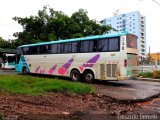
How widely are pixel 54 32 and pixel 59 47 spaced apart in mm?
15980

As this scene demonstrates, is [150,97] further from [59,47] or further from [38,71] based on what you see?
[38,71]

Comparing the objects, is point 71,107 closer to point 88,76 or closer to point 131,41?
point 131,41

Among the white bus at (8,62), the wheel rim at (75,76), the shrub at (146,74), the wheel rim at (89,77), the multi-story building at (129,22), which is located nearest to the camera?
the wheel rim at (89,77)

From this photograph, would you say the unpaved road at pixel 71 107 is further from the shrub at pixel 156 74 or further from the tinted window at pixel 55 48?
the shrub at pixel 156 74

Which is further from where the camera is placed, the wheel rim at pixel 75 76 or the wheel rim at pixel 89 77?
the wheel rim at pixel 75 76

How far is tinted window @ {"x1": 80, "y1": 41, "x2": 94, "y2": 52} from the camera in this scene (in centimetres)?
1894

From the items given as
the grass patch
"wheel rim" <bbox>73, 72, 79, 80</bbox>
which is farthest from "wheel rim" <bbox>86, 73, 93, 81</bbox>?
the grass patch

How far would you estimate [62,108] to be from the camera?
885 cm

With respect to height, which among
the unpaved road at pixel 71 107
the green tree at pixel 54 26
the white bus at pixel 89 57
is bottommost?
the unpaved road at pixel 71 107

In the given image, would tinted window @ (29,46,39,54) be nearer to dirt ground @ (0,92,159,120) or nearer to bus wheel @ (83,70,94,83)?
bus wheel @ (83,70,94,83)

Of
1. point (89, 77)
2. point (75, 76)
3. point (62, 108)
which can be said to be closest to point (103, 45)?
point (89, 77)

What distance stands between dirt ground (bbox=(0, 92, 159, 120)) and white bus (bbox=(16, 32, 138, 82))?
20.0ft

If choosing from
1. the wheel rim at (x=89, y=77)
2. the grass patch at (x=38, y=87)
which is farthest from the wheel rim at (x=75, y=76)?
the grass patch at (x=38, y=87)

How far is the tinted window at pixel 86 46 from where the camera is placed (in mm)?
18938
